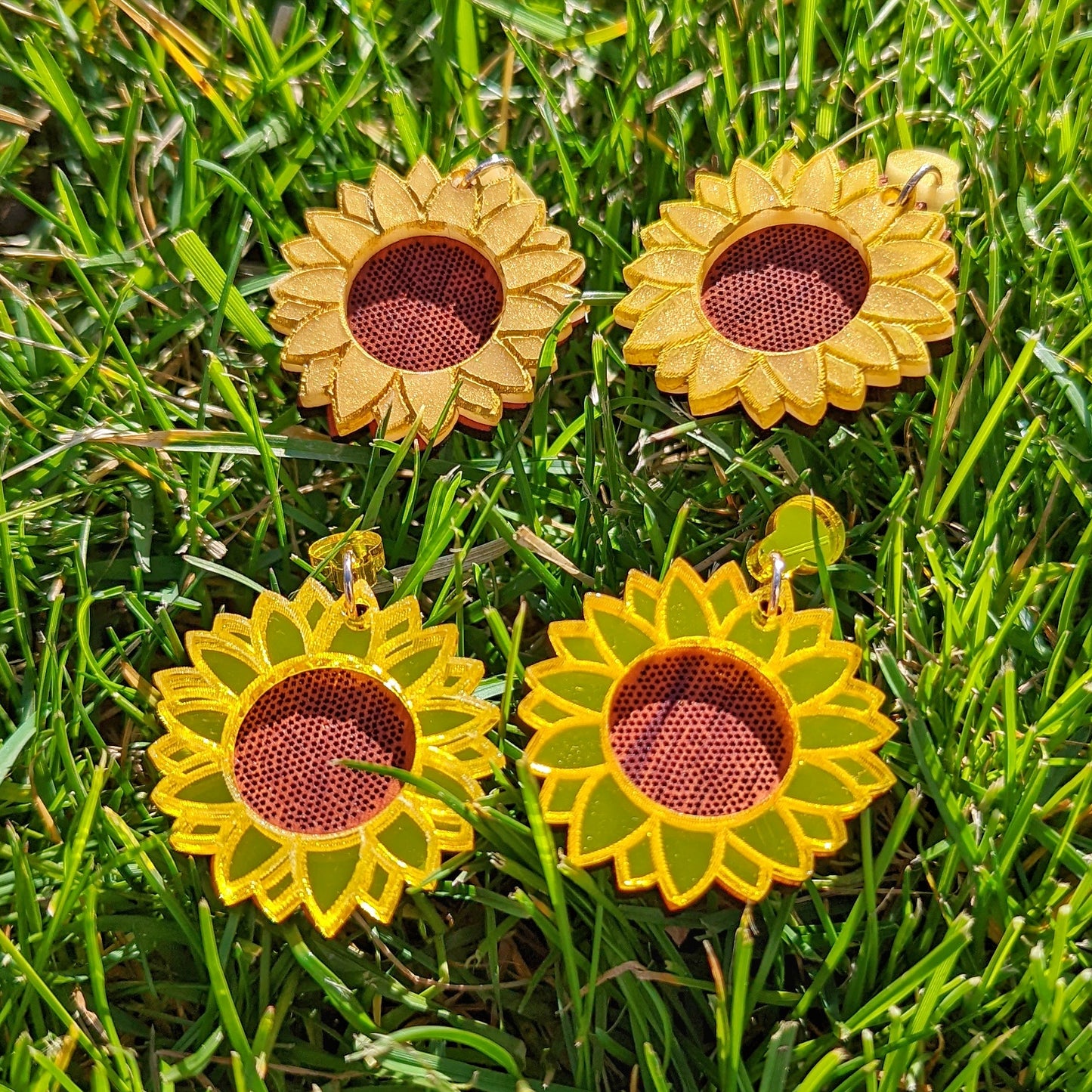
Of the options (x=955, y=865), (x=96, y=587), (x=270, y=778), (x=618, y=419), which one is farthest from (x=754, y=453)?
(x=96, y=587)

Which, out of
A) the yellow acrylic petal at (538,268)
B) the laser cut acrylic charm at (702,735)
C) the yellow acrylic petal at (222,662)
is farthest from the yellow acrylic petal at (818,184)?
the yellow acrylic petal at (222,662)

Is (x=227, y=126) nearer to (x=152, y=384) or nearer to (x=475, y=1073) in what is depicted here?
(x=152, y=384)

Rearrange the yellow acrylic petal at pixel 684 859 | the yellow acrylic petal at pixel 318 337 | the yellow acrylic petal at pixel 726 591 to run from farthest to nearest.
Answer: the yellow acrylic petal at pixel 318 337
the yellow acrylic petal at pixel 726 591
the yellow acrylic petal at pixel 684 859

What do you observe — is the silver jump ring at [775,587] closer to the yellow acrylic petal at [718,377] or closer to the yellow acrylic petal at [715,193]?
the yellow acrylic petal at [718,377]

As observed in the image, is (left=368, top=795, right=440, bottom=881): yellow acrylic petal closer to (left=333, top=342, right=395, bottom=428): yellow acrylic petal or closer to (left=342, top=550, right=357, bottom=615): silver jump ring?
(left=342, top=550, right=357, bottom=615): silver jump ring

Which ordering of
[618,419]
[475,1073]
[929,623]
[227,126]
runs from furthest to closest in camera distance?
[227,126] < [618,419] < [929,623] < [475,1073]

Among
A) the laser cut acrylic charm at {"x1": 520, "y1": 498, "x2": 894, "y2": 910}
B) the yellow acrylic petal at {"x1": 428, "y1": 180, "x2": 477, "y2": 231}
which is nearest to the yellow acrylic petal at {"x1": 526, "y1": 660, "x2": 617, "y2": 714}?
the laser cut acrylic charm at {"x1": 520, "y1": 498, "x2": 894, "y2": 910}

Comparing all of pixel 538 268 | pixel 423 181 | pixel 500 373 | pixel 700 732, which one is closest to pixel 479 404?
pixel 500 373
